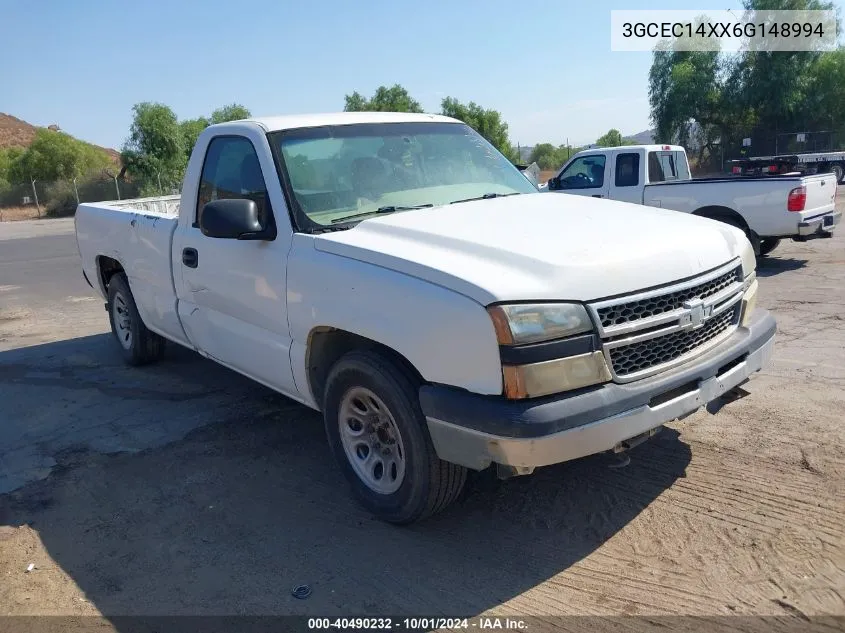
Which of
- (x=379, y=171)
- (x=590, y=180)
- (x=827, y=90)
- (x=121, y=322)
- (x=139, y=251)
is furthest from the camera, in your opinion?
(x=827, y=90)

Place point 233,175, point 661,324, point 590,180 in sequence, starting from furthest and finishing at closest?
point 590,180
point 233,175
point 661,324

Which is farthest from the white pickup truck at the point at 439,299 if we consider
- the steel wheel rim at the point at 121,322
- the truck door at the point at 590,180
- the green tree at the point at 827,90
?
the green tree at the point at 827,90

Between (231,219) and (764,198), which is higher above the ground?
(231,219)

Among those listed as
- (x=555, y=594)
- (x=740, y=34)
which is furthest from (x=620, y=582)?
(x=740, y=34)

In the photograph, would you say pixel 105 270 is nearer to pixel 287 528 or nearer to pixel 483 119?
pixel 287 528

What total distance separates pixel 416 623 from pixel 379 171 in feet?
8.58

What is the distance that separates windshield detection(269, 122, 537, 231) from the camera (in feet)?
13.6

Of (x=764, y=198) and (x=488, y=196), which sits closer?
(x=488, y=196)

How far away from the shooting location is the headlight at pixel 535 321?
9.46ft

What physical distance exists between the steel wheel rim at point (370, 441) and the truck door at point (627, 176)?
8.66 m

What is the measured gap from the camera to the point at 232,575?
3.38 meters

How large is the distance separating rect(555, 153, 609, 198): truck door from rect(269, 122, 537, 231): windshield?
7.13 meters

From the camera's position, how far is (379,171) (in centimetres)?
442

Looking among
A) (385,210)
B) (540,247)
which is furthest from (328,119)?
(540,247)
